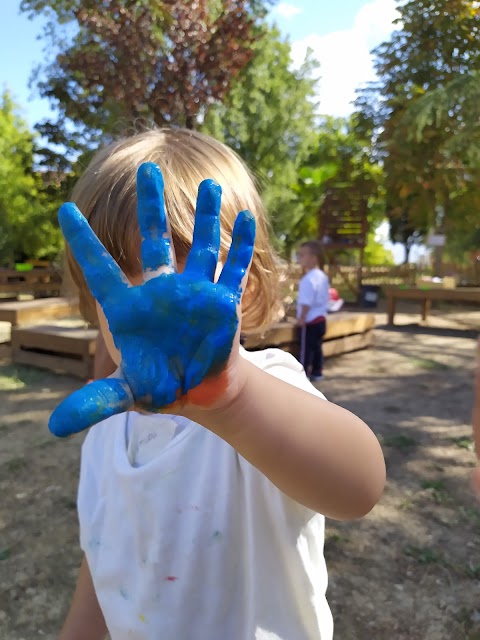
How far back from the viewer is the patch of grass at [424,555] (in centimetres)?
213

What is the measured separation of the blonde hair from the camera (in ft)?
2.53

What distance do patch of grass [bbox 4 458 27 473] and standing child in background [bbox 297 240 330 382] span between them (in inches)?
108

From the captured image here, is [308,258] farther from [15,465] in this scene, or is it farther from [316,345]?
[15,465]

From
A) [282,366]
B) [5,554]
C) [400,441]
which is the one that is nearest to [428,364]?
[400,441]

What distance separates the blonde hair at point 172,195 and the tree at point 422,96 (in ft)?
30.9

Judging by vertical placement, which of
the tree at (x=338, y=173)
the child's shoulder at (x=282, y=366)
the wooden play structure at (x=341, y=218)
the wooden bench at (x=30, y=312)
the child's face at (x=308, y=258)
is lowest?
the wooden bench at (x=30, y=312)

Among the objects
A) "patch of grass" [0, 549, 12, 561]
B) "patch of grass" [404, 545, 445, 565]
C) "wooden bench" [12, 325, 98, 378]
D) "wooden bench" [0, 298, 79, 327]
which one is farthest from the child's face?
"patch of grass" [0, 549, 12, 561]

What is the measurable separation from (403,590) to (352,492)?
154 cm

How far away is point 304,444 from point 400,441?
295 centimetres

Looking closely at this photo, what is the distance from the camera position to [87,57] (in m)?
9.57

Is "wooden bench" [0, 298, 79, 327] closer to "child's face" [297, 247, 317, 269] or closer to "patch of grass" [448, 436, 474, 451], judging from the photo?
"child's face" [297, 247, 317, 269]

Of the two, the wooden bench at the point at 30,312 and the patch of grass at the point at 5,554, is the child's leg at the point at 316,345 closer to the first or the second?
the wooden bench at the point at 30,312

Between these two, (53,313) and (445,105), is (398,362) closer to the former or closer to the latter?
(53,313)

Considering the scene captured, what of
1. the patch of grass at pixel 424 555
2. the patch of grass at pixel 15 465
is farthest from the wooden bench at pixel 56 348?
the patch of grass at pixel 424 555
